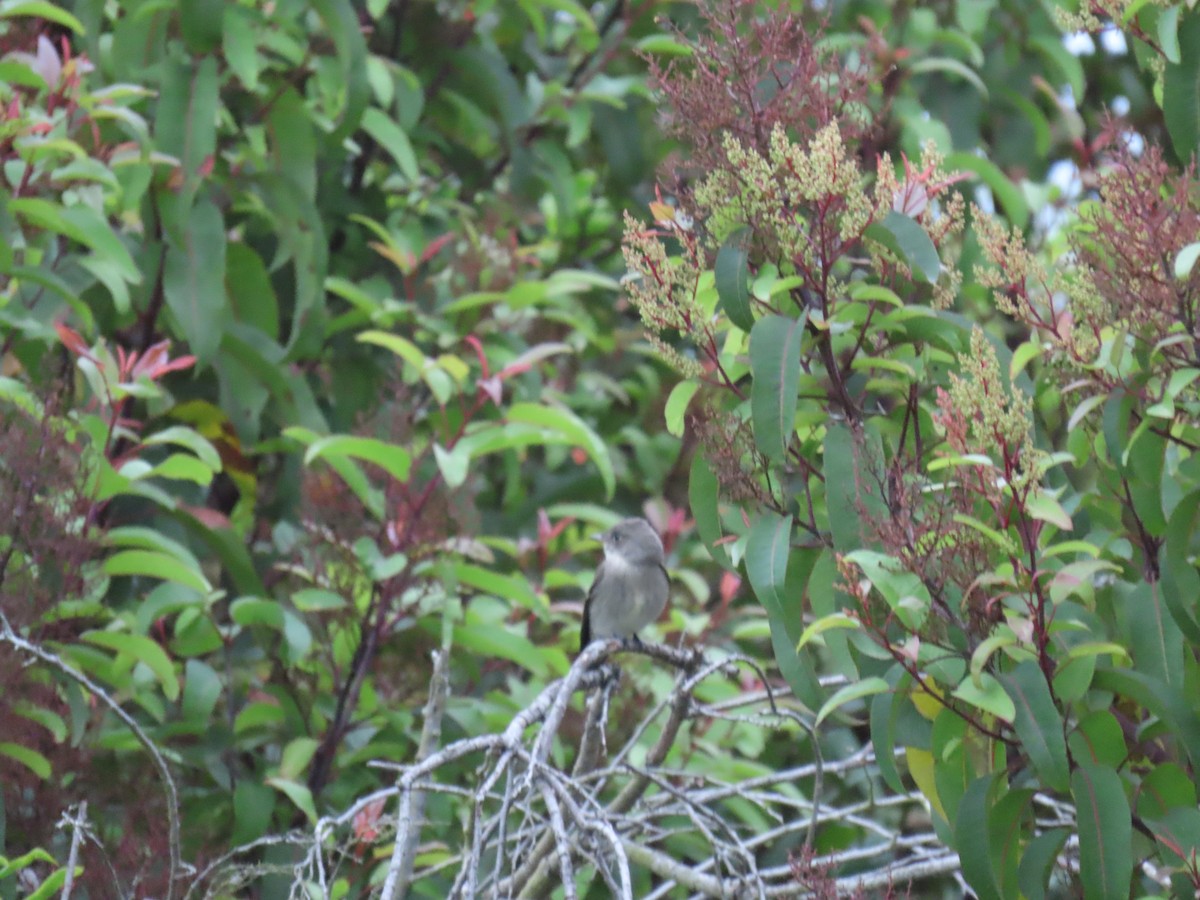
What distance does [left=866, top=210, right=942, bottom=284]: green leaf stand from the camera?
2.33 m

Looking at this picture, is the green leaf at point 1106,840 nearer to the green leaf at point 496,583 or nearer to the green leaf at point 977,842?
the green leaf at point 977,842

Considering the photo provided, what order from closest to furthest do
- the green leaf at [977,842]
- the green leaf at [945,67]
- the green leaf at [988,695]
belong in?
1. the green leaf at [988,695]
2. the green leaf at [977,842]
3. the green leaf at [945,67]

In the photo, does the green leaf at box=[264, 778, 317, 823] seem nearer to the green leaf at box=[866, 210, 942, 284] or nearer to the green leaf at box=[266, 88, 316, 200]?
the green leaf at box=[266, 88, 316, 200]

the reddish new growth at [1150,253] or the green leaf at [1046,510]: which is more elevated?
the reddish new growth at [1150,253]

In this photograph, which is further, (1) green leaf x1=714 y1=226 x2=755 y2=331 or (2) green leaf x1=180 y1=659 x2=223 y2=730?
(2) green leaf x1=180 y1=659 x2=223 y2=730

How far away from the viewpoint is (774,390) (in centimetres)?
219

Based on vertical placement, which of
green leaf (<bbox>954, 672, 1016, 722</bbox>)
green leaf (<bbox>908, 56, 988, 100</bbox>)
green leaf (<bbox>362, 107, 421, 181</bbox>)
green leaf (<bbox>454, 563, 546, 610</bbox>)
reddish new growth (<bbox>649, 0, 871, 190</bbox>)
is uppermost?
reddish new growth (<bbox>649, 0, 871, 190</bbox>)

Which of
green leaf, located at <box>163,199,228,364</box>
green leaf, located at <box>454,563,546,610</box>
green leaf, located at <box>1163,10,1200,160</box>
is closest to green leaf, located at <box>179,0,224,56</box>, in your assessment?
green leaf, located at <box>163,199,228,364</box>

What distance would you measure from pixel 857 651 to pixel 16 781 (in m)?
1.87

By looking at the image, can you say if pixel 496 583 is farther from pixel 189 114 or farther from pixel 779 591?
pixel 779 591

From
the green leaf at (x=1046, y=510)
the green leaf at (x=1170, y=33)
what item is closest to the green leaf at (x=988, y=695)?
the green leaf at (x=1046, y=510)

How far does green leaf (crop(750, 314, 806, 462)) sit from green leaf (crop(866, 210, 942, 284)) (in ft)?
0.84

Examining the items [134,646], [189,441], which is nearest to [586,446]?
[189,441]

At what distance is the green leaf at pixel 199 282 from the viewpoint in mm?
3812
